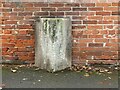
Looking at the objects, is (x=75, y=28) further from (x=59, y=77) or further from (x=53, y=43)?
(x=59, y=77)

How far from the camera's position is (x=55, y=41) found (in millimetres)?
6062

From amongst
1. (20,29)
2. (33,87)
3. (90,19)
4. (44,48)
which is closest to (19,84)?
(33,87)

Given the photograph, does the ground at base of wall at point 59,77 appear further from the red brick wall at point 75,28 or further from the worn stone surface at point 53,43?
the red brick wall at point 75,28

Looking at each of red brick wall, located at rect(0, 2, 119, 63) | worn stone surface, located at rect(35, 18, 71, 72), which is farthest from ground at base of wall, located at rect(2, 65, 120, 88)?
red brick wall, located at rect(0, 2, 119, 63)

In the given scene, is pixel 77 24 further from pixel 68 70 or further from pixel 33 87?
pixel 33 87

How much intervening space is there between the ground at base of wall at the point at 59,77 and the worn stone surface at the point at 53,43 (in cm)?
16

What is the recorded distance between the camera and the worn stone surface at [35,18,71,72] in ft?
19.9

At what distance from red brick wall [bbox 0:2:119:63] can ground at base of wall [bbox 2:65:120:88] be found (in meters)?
0.26

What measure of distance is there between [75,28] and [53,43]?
1.96 feet

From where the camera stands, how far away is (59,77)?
5859mm

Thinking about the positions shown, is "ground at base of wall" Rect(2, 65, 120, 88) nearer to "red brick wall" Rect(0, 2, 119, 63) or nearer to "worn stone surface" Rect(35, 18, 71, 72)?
"worn stone surface" Rect(35, 18, 71, 72)

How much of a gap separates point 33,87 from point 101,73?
1394mm

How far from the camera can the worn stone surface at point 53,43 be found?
6051 millimetres

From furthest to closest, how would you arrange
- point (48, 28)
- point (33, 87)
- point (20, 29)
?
point (20, 29) → point (48, 28) → point (33, 87)
